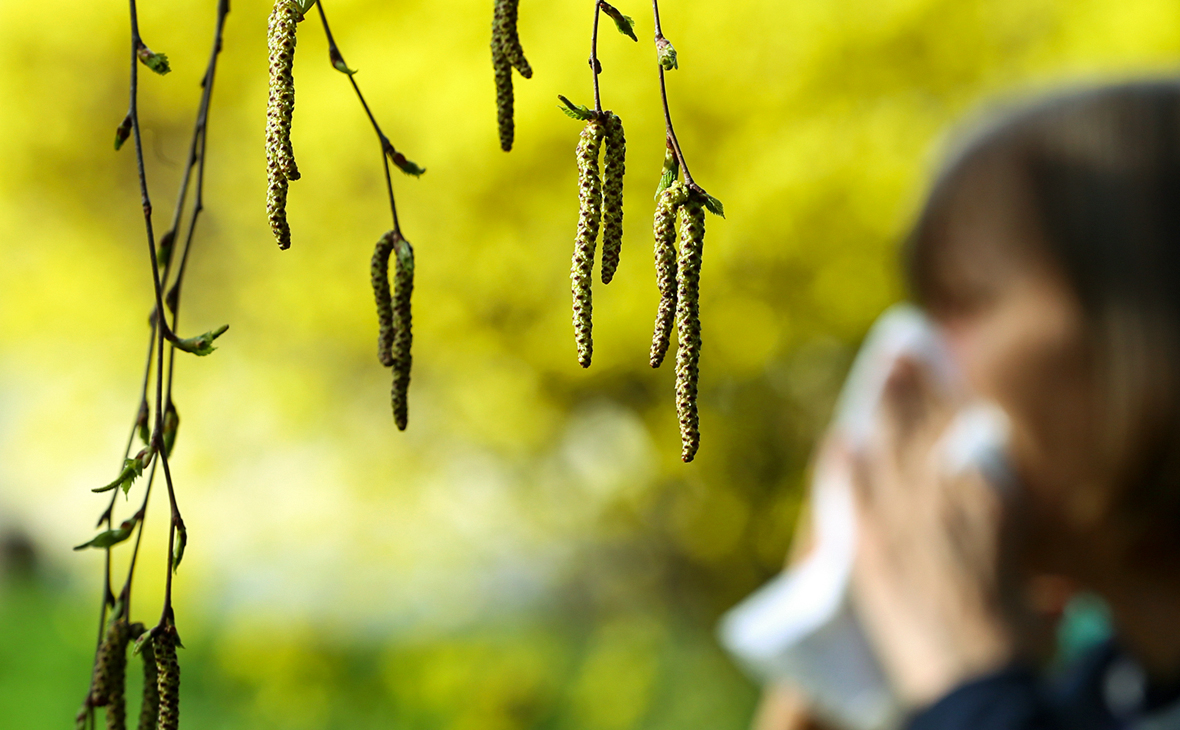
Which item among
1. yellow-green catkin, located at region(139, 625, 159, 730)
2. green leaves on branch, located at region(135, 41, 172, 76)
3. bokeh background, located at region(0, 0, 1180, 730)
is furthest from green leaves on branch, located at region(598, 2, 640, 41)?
bokeh background, located at region(0, 0, 1180, 730)

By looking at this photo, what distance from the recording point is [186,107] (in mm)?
2541

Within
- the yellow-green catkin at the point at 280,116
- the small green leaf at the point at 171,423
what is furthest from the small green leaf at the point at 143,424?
the yellow-green catkin at the point at 280,116

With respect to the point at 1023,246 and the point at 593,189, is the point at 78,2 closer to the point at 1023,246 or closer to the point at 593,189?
the point at 1023,246

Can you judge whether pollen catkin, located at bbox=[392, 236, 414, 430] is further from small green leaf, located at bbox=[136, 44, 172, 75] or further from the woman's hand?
the woman's hand

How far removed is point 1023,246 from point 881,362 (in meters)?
0.35

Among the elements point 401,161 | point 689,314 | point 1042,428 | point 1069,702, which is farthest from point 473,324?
point 689,314

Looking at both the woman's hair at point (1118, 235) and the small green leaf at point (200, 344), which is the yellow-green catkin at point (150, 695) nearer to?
the small green leaf at point (200, 344)

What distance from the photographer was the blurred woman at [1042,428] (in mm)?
1390

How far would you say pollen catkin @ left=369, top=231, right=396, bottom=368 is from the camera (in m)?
0.42

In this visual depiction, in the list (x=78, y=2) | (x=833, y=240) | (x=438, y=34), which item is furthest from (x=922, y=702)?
(x=78, y=2)

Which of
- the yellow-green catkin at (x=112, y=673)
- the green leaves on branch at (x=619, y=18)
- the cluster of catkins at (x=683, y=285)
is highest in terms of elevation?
the green leaves on branch at (x=619, y=18)

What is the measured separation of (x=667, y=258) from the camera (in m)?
0.35

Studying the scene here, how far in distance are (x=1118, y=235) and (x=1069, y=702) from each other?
29.2 inches

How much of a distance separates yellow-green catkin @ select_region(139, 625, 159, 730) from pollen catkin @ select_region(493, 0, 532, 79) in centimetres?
26
